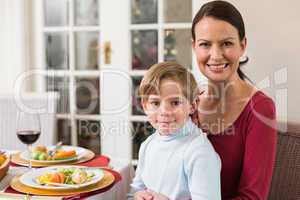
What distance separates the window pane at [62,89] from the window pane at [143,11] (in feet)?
2.32

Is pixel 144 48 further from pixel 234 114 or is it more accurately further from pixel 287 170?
pixel 234 114

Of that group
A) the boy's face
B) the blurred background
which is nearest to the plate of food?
the boy's face

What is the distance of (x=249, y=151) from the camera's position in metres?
1.40

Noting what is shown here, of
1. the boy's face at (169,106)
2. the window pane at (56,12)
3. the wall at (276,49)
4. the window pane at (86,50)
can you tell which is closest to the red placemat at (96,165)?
the boy's face at (169,106)

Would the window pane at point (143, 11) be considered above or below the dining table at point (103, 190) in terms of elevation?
above

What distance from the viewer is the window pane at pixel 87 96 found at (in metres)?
3.14

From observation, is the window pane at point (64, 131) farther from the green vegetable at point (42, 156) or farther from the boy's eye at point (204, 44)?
the boy's eye at point (204, 44)

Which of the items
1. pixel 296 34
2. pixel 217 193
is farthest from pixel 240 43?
pixel 296 34

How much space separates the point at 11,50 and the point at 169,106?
217 centimetres

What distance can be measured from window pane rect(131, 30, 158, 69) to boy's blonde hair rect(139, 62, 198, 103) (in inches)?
63.2

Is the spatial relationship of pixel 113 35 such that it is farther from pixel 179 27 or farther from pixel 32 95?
pixel 32 95

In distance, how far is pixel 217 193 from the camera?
1.24m

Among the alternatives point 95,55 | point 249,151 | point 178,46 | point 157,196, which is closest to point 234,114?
point 249,151

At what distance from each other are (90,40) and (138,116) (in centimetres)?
65
